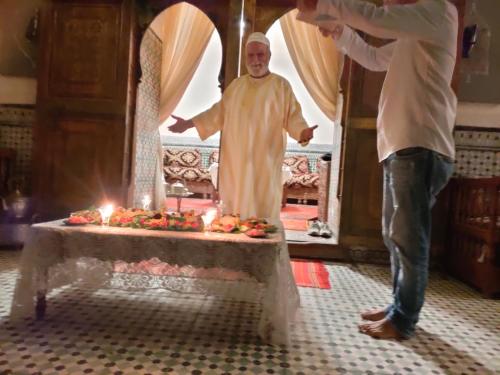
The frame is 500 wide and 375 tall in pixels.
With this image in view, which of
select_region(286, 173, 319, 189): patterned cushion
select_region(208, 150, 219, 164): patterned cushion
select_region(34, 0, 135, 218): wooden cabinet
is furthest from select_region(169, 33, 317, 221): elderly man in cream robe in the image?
select_region(208, 150, 219, 164): patterned cushion

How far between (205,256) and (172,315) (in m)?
0.51

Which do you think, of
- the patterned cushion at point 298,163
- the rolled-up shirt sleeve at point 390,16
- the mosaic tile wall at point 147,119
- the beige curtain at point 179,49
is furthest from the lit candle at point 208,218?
the patterned cushion at point 298,163

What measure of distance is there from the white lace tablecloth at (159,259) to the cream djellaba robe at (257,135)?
89 cm

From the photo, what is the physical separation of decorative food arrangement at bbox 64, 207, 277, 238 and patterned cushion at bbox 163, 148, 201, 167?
200 inches

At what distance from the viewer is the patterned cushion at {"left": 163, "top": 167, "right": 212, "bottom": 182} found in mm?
6645

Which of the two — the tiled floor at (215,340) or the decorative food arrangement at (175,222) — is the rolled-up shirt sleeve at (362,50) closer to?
the decorative food arrangement at (175,222)

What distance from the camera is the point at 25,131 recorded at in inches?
150

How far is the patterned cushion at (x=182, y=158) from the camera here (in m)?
7.10

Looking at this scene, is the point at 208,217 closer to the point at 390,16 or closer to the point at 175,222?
the point at 175,222

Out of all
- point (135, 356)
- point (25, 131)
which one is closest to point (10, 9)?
point (25, 131)

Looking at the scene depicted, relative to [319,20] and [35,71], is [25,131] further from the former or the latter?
[319,20]

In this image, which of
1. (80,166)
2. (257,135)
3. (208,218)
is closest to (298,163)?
(80,166)

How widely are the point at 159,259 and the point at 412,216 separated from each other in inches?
45.7

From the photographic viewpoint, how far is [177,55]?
462cm
